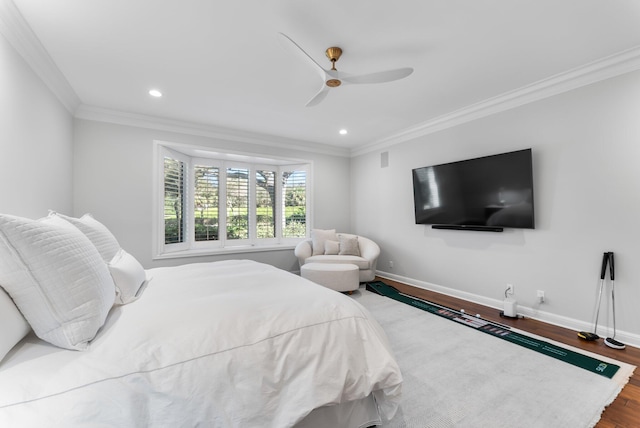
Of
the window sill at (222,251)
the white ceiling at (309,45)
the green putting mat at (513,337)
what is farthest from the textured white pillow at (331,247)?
the white ceiling at (309,45)

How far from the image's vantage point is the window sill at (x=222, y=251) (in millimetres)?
4117

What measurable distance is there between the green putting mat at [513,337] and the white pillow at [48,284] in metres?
3.23

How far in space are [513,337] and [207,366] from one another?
2.88 meters

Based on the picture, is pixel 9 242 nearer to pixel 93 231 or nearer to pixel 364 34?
pixel 93 231

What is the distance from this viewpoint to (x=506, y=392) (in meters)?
1.88

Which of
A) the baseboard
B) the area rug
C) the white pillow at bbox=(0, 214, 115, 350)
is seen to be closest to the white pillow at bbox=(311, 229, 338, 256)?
the baseboard

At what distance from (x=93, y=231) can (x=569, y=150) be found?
4.32 m

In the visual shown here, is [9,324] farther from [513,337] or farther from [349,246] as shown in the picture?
[349,246]

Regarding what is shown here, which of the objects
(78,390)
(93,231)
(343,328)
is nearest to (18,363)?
(78,390)

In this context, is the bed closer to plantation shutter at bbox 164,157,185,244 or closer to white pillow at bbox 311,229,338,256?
plantation shutter at bbox 164,157,185,244

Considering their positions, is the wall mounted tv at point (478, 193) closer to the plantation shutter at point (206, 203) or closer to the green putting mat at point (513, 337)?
the green putting mat at point (513, 337)

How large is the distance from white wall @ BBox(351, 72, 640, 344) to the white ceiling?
1.46 feet

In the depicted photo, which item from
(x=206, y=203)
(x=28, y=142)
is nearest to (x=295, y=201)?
(x=206, y=203)

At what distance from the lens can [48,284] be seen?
1.08 m
